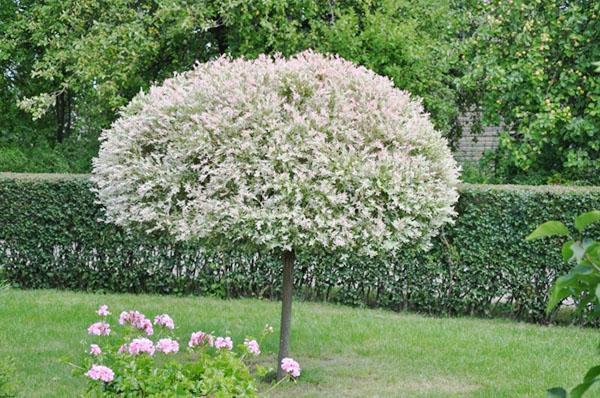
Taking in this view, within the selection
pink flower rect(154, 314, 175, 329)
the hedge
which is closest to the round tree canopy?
pink flower rect(154, 314, 175, 329)

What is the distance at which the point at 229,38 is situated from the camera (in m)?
12.1

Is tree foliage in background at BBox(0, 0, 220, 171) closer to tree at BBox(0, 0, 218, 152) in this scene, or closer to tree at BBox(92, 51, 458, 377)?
tree at BBox(0, 0, 218, 152)

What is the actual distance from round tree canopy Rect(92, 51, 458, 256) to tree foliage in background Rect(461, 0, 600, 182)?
509 cm

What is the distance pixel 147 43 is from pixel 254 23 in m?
1.54

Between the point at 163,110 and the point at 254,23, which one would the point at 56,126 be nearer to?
the point at 254,23

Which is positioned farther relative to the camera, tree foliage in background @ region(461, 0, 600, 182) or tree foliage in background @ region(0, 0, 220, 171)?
tree foliage in background @ region(0, 0, 220, 171)

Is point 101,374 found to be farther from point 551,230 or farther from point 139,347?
point 551,230

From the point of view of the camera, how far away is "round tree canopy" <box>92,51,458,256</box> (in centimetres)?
527

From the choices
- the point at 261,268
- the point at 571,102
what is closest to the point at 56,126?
the point at 261,268

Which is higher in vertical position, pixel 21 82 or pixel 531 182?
pixel 21 82

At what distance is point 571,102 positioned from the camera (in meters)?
11.0

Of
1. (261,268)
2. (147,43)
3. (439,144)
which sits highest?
(147,43)

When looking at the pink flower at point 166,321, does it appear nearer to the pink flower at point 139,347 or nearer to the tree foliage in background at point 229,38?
the pink flower at point 139,347

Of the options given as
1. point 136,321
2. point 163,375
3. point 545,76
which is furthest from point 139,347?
point 545,76
